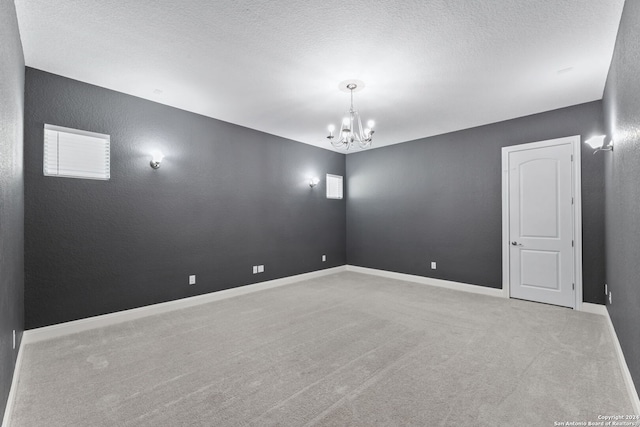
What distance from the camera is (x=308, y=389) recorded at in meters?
2.11

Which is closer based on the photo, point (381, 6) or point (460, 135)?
point (381, 6)

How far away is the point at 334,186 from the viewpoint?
21.9 ft

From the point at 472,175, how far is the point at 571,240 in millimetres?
1661

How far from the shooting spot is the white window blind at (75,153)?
312 cm

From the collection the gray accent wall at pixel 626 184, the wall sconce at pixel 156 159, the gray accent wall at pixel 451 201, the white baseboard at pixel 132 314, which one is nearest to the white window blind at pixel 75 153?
the wall sconce at pixel 156 159

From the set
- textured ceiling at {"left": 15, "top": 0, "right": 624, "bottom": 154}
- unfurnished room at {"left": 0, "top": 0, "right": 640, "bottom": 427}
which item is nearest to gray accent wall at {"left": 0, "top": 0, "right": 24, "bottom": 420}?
unfurnished room at {"left": 0, "top": 0, "right": 640, "bottom": 427}

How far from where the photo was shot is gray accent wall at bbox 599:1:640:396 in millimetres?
1892

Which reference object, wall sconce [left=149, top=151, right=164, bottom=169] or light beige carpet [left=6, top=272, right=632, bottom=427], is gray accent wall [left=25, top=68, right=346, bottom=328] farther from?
light beige carpet [left=6, top=272, right=632, bottom=427]

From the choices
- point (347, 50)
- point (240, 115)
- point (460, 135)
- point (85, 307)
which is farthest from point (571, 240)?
point (85, 307)

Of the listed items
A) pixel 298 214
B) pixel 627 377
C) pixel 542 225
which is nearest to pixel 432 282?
pixel 542 225

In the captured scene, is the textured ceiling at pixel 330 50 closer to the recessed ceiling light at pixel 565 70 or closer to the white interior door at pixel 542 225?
the recessed ceiling light at pixel 565 70

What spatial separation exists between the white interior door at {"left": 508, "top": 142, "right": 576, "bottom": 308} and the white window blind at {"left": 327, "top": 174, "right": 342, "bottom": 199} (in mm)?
3391

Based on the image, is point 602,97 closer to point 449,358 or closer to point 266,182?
point 449,358

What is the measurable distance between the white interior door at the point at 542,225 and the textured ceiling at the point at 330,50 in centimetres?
78
